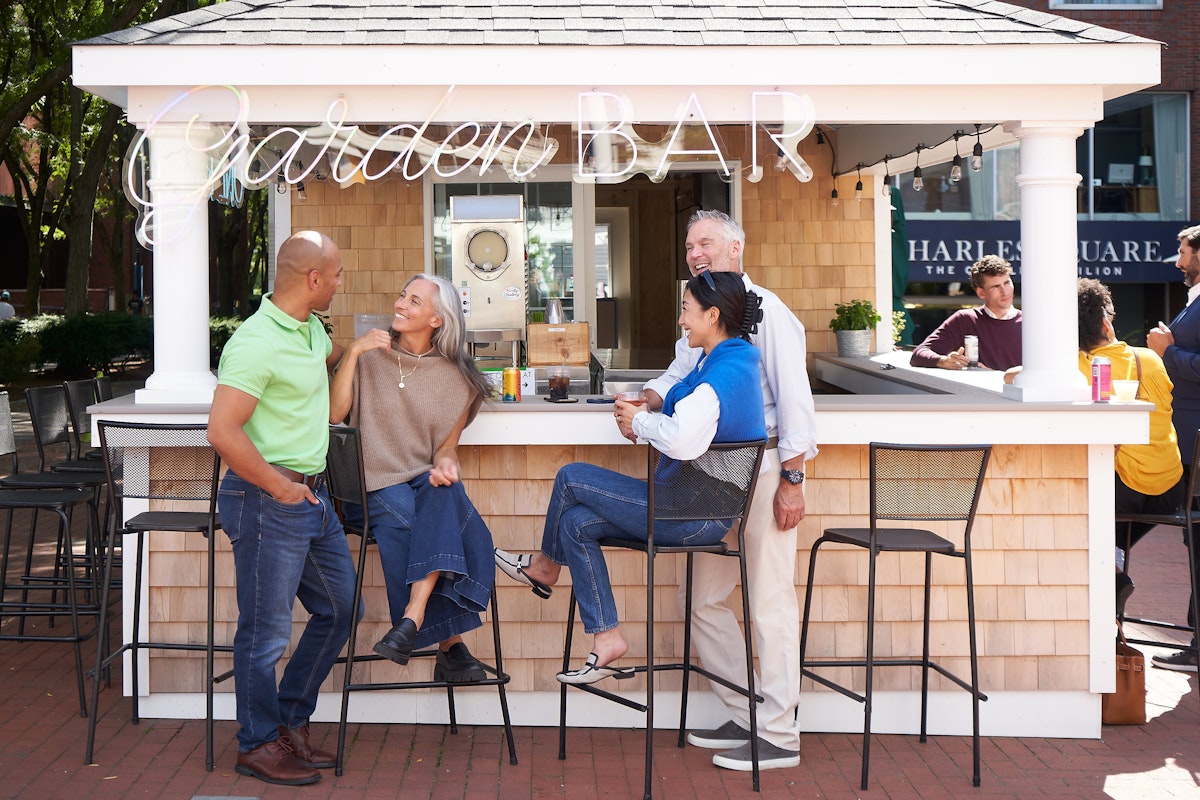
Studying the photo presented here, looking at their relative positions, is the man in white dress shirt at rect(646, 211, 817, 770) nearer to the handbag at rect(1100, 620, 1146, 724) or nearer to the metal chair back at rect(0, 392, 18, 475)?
the handbag at rect(1100, 620, 1146, 724)

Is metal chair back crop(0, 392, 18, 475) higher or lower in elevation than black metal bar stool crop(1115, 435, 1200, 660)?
higher

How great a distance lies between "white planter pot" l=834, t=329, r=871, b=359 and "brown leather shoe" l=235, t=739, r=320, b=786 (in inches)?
225

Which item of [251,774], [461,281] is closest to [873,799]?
[251,774]

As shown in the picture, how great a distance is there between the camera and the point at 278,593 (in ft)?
13.8

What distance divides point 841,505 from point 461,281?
3.97 meters

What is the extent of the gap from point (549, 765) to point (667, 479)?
3.87ft

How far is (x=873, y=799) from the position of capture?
429 cm

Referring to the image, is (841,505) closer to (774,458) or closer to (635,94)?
(774,458)

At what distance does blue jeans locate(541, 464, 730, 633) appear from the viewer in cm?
432

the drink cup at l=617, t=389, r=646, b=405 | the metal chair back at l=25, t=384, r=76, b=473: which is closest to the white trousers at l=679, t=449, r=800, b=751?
the drink cup at l=617, t=389, r=646, b=405

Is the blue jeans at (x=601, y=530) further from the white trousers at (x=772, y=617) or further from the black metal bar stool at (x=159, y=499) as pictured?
the black metal bar stool at (x=159, y=499)

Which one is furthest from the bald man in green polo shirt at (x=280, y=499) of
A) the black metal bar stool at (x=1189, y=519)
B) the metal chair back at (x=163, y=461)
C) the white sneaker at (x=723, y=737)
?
the black metal bar stool at (x=1189, y=519)

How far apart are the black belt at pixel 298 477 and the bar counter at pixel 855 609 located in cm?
82

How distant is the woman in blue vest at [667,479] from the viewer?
4258mm
